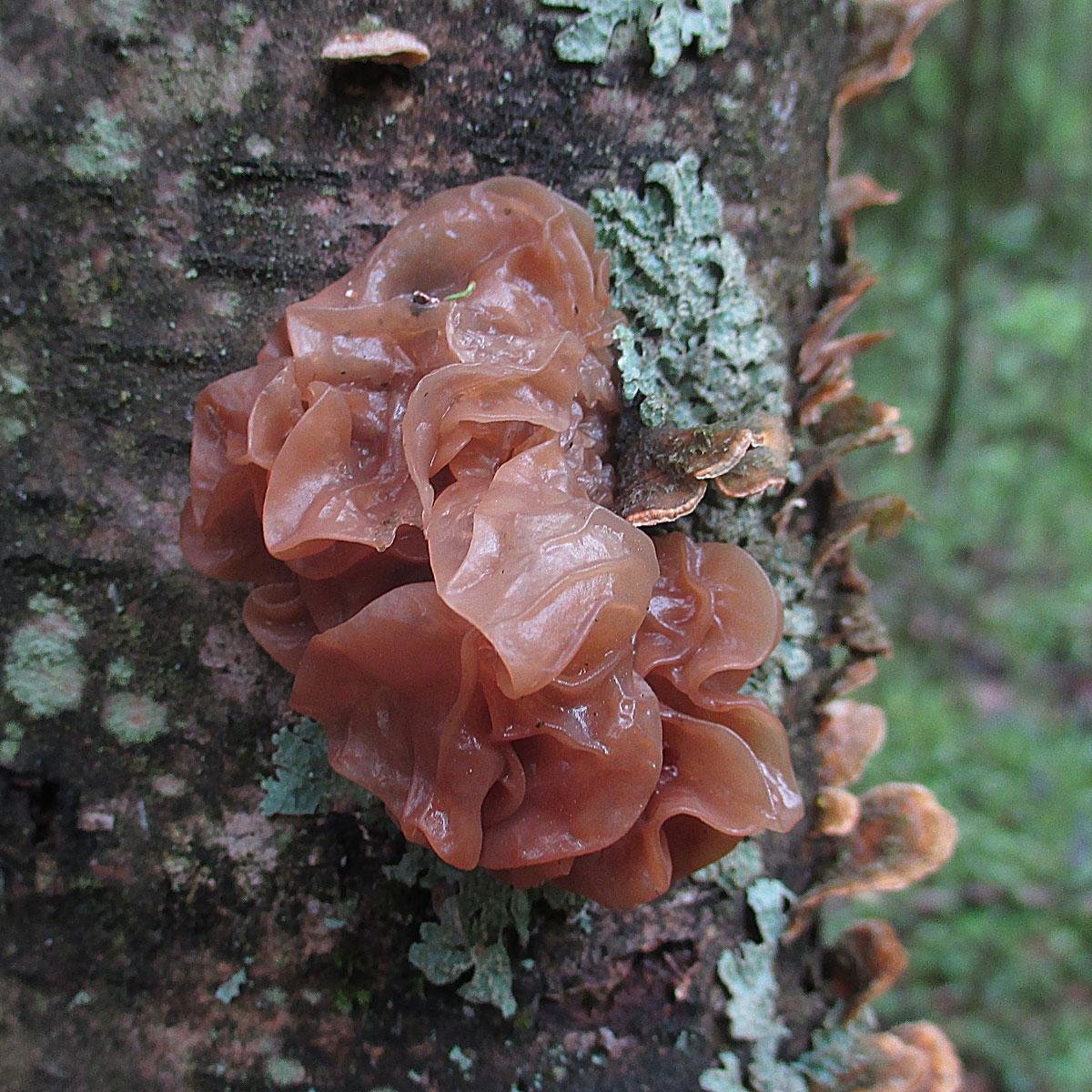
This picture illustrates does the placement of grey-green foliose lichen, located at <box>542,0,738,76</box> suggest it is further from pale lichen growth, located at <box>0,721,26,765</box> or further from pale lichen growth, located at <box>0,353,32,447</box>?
pale lichen growth, located at <box>0,721,26,765</box>

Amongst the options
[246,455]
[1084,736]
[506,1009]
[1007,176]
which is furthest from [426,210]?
[1084,736]

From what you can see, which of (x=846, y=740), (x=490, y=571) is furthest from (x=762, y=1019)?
(x=490, y=571)

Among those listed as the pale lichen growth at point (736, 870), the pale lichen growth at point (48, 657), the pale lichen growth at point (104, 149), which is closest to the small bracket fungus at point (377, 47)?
the pale lichen growth at point (104, 149)

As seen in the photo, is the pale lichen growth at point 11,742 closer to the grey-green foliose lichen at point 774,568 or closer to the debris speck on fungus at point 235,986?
the debris speck on fungus at point 235,986

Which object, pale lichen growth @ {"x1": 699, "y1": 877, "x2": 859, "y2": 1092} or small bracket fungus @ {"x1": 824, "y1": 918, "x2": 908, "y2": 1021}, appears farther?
small bracket fungus @ {"x1": 824, "y1": 918, "x2": 908, "y2": 1021}

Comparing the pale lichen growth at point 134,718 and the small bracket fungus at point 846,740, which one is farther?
the small bracket fungus at point 846,740

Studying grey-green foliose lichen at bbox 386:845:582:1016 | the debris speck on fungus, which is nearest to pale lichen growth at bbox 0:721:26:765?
the debris speck on fungus

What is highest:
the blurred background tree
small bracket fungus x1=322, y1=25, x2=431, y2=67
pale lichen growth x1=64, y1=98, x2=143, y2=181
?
small bracket fungus x1=322, y1=25, x2=431, y2=67
